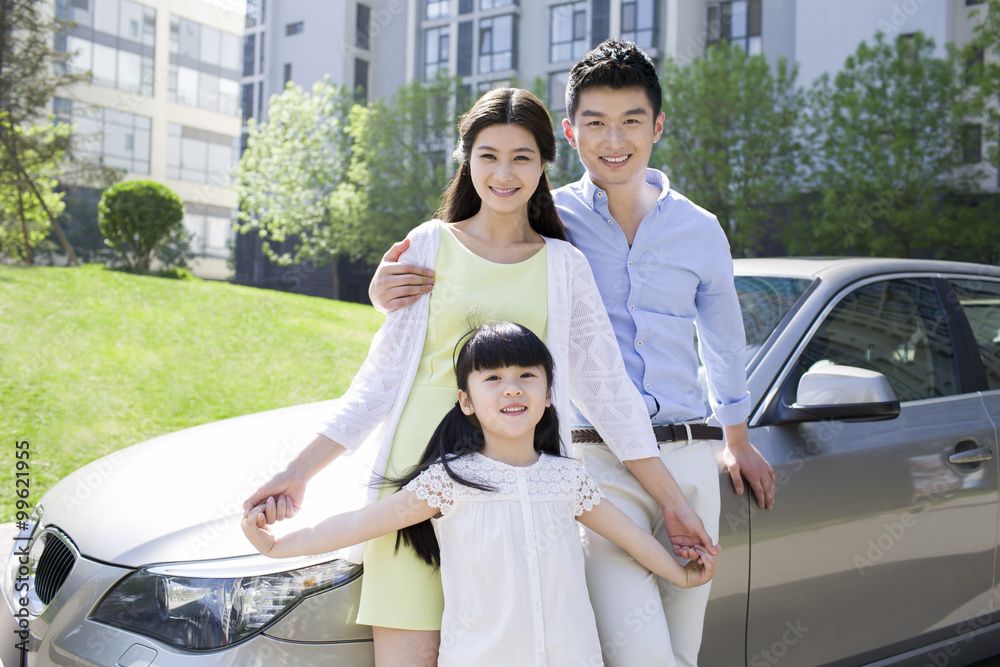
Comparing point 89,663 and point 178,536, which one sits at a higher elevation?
point 178,536

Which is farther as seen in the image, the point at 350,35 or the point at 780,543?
the point at 350,35

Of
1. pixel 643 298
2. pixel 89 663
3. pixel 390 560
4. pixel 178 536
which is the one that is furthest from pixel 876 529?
pixel 89 663

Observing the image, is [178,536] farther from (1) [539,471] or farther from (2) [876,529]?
(2) [876,529]

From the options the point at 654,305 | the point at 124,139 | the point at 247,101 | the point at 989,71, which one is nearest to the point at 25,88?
the point at 654,305

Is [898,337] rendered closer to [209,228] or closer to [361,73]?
[361,73]

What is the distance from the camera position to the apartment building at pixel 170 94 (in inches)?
1597

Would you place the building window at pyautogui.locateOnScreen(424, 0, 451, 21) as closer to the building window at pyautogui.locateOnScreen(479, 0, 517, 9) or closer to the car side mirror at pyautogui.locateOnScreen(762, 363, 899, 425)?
the building window at pyautogui.locateOnScreen(479, 0, 517, 9)

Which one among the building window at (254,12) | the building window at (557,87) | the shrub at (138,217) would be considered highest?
the building window at (254,12)

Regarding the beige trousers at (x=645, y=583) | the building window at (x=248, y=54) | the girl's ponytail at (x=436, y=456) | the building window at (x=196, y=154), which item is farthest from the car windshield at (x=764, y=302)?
the building window at (x=196, y=154)

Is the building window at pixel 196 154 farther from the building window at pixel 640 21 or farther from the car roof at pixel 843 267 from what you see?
the car roof at pixel 843 267

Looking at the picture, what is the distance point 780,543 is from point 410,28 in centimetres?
3198

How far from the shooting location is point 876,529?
96.2 inches

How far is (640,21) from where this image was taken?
84.6ft

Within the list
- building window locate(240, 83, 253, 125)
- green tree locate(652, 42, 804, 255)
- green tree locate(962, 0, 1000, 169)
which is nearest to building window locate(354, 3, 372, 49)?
building window locate(240, 83, 253, 125)
